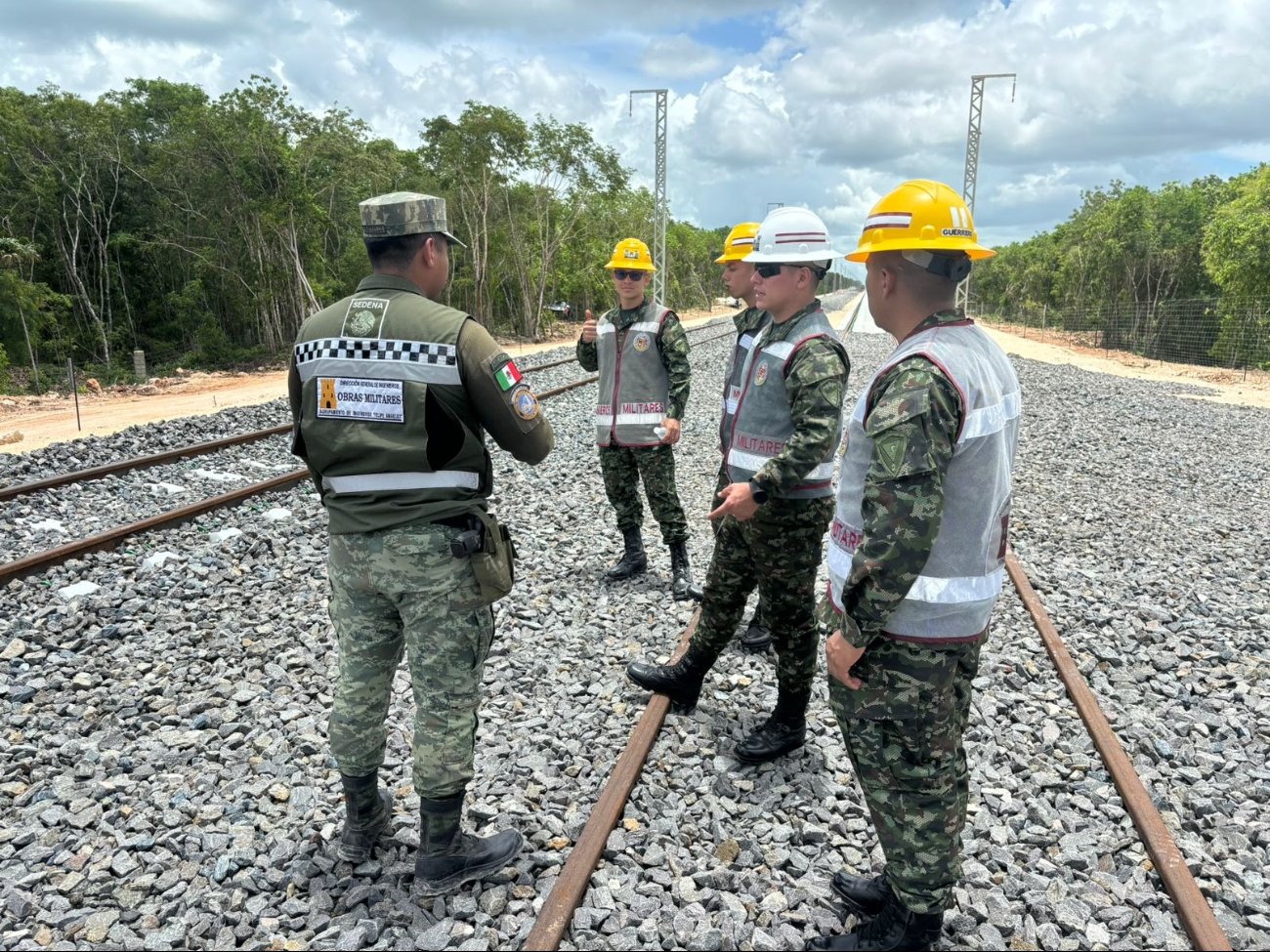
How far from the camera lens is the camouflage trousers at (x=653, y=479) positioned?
529cm

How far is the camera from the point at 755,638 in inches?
176

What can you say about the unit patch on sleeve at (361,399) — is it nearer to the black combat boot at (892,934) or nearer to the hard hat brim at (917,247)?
the hard hat brim at (917,247)

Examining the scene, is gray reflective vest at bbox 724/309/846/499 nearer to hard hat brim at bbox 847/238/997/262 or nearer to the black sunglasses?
the black sunglasses

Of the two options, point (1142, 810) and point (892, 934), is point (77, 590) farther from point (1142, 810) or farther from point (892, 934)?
point (1142, 810)

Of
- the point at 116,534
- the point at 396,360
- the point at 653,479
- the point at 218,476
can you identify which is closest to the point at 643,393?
the point at 653,479

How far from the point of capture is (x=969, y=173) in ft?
86.0

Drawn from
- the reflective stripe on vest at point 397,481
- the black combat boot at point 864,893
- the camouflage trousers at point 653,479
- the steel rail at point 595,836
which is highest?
the reflective stripe on vest at point 397,481

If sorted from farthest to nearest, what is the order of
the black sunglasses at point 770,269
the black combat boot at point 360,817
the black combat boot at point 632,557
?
1. the black combat boot at point 632,557
2. the black sunglasses at point 770,269
3. the black combat boot at point 360,817

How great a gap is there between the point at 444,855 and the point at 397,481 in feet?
4.21

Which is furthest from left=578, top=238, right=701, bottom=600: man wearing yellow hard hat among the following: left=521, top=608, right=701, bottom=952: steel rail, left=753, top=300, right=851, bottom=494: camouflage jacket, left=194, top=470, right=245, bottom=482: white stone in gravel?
left=194, top=470, right=245, bottom=482: white stone in gravel

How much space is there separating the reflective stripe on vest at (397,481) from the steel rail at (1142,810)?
266 cm

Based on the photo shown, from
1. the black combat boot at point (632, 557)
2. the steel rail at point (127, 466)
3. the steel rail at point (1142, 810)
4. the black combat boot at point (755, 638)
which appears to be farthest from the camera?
the steel rail at point (127, 466)

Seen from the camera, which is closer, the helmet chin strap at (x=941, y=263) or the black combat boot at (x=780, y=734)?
the helmet chin strap at (x=941, y=263)

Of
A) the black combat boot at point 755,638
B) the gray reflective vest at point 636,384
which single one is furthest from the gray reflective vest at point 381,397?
the gray reflective vest at point 636,384
